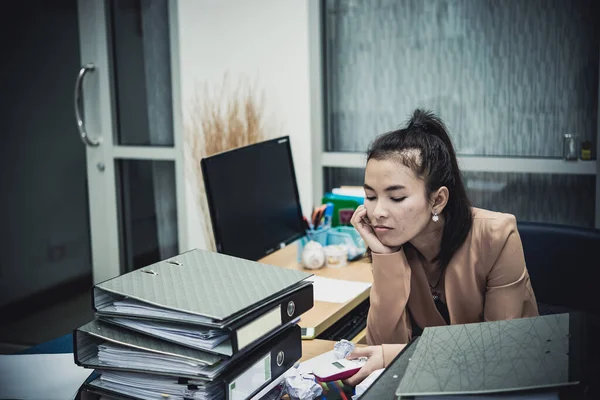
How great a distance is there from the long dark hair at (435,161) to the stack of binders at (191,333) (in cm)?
56

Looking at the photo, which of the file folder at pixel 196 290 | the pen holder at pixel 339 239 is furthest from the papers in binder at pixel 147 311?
the pen holder at pixel 339 239

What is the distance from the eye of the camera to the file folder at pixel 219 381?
3.81 feet

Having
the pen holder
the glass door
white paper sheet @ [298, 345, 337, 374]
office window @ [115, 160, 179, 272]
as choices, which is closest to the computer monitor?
the pen holder

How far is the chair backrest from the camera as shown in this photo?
1.88 meters

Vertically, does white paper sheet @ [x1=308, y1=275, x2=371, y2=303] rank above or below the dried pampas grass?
below

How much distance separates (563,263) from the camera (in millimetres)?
1926

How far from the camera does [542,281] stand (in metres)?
1.97

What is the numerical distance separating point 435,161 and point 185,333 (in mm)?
866

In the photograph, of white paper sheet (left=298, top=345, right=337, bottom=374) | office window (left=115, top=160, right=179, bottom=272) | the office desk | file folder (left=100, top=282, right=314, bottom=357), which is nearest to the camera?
file folder (left=100, top=282, right=314, bottom=357)

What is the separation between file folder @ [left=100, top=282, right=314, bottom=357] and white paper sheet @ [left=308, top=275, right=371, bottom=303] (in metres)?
0.80

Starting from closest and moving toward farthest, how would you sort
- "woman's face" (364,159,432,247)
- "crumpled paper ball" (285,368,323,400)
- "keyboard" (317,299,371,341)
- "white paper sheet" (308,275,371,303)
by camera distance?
1. "crumpled paper ball" (285,368,323,400)
2. "woman's face" (364,159,432,247)
3. "keyboard" (317,299,371,341)
4. "white paper sheet" (308,275,371,303)

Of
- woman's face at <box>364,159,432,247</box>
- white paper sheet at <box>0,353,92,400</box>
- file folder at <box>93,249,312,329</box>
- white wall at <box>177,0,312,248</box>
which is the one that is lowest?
white paper sheet at <box>0,353,92,400</box>

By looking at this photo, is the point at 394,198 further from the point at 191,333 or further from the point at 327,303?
the point at 191,333

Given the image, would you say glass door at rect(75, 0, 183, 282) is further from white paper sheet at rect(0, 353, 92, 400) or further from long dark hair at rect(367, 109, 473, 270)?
white paper sheet at rect(0, 353, 92, 400)
